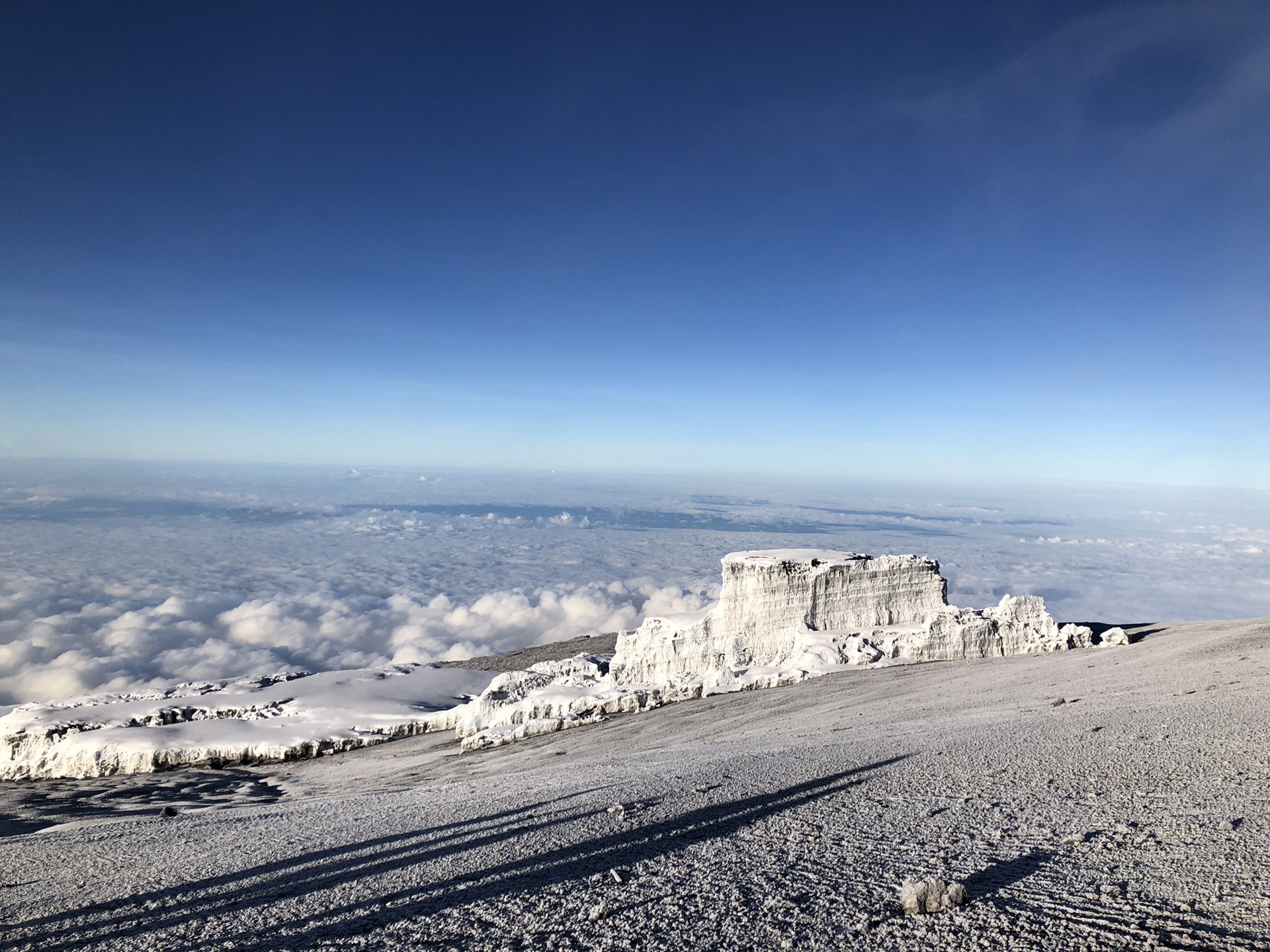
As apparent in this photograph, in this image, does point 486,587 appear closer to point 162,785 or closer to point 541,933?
point 162,785

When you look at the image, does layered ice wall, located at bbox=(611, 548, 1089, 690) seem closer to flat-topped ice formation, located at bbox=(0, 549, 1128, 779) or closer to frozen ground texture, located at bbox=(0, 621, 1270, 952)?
flat-topped ice formation, located at bbox=(0, 549, 1128, 779)

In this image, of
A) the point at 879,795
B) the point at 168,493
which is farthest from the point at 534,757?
the point at 168,493

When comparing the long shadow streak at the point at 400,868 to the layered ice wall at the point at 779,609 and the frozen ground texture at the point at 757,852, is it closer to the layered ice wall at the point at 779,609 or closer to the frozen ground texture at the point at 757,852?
the frozen ground texture at the point at 757,852

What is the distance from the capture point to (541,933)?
13.5 ft

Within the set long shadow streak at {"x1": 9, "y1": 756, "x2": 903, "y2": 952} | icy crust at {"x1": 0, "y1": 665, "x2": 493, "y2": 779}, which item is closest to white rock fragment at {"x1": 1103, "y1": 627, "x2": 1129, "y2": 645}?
long shadow streak at {"x1": 9, "y1": 756, "x2": 903, "y2": 952}

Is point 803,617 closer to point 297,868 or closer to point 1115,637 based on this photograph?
point 1115,637

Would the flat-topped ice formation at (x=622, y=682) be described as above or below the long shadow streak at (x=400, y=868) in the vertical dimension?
below

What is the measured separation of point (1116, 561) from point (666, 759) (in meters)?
144

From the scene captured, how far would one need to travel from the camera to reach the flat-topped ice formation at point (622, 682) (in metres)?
19.8

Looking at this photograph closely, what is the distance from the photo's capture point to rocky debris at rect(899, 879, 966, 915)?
12.7ft

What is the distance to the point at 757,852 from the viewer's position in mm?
5289

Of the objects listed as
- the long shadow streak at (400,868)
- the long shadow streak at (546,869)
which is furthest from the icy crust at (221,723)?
the long shadow streak at (546,869)

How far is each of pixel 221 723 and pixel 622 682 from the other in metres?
15.2

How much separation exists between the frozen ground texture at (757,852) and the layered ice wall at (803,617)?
12054 mm
